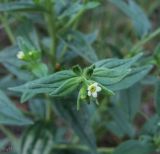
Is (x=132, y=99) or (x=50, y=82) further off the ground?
(x=50, y=82)

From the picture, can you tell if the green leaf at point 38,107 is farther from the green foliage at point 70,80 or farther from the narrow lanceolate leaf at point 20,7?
the narrow lanceolate leaf at point 20,7

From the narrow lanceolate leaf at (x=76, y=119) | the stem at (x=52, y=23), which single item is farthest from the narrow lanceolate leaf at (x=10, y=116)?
the stem at (x=52, y=23)

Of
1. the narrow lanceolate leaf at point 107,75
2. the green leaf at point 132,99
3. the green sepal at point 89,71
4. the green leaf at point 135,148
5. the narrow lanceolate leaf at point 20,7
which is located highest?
the narrow lanceolate leaf at point 20,7

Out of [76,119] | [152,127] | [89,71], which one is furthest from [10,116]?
[152,127]

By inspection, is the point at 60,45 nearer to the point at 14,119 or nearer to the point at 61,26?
the point at 61,26

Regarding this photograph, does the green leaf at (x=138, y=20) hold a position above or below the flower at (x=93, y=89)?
above

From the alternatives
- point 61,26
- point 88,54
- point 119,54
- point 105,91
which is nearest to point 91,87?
point 105,91

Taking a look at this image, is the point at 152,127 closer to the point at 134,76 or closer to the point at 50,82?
the point at 134,76
